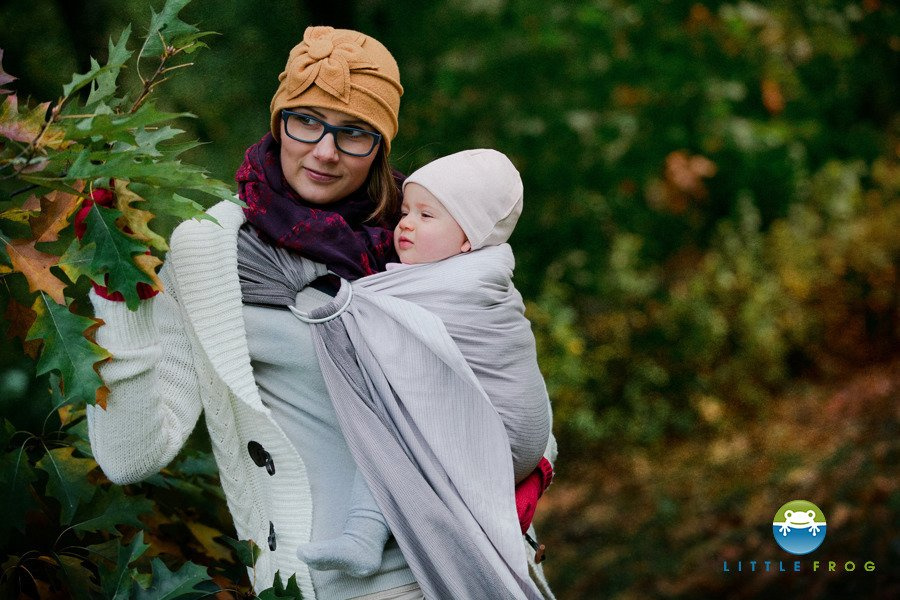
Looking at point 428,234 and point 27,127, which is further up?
point 27,127

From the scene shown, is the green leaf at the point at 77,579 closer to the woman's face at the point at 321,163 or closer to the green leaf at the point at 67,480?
the green leaf at the point at 67,480

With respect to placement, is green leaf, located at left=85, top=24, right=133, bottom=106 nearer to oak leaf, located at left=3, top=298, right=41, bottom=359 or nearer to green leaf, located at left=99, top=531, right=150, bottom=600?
oak leaf, located at left=3, top=298, right=41, bottom=359

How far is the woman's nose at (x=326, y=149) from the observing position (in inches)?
73.3

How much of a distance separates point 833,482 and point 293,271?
4.12 meters

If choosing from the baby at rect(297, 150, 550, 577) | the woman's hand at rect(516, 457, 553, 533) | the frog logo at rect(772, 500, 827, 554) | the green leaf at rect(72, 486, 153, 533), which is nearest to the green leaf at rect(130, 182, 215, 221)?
the baby at rect(297, 150, 550, 577)

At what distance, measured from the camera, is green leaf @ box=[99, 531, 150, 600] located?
169 centimetres

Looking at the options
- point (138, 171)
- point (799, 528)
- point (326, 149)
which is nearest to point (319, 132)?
point (326, 149)

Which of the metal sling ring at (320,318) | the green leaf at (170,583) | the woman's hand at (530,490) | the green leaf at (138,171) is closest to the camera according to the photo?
the green leaf at (138,171)

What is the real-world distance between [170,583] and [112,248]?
608 millimetres

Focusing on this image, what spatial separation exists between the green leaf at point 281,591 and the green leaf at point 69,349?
48 centimetres

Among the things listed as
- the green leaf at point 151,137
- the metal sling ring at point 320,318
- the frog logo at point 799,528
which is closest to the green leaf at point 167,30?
the green leaf at point 151,137

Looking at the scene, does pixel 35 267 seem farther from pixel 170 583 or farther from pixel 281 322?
pixel 170 583

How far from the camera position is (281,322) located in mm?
1823

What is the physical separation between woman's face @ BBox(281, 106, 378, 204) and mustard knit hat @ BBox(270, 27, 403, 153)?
3 centimetres
